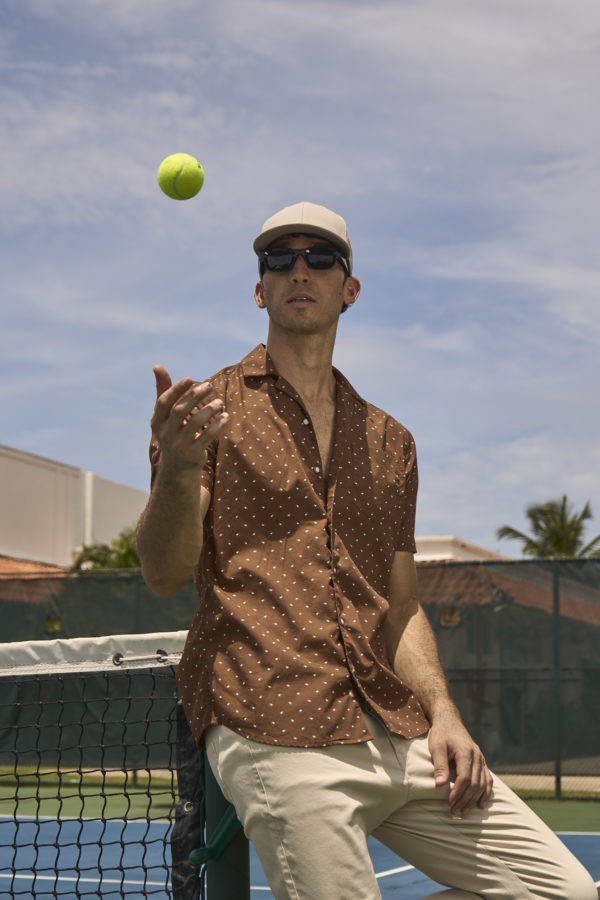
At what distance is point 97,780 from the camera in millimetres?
12328

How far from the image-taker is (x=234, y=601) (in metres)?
2.37

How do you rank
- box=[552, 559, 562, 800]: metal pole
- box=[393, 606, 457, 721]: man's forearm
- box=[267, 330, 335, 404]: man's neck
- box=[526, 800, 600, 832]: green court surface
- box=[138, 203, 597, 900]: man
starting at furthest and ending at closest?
box=[552, 559, 562, 800]: metal pole → box=[526, 800, 600, 832]: green court surface → box=[267, 330, 335, 404]: man's neck → box=[393, 606, 457, 721]: man's forearm → box=[138, 203, 597, 900]: man

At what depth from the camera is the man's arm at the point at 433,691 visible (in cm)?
245

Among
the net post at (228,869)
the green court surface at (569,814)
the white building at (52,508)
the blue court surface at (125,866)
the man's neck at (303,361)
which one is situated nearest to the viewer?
the man's neck at (303,361)

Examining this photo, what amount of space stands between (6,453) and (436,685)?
35.4 m

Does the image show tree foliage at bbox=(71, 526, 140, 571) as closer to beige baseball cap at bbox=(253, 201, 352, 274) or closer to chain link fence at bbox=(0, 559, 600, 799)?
chain link fence at bbox=(0, 559, 600, 799)

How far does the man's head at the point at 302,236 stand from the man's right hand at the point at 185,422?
2.22 feet

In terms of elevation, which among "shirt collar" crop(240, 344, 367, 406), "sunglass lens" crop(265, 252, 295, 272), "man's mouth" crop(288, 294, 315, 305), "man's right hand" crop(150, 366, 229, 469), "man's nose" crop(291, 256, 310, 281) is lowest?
"man's right hand" crop(150, 366, 229, 469)

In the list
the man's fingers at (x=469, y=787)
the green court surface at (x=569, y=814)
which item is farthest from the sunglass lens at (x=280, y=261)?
the green court surface at (x=569, y=814)

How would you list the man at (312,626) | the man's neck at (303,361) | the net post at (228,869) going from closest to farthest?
the man at (312,626) → the man's neck at (303,361) → the net post at (228,869)

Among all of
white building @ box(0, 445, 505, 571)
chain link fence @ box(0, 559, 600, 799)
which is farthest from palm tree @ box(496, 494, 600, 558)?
chain link fence @ box(0, 559, 600, 799)

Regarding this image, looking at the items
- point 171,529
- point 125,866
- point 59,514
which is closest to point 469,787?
point 171,529

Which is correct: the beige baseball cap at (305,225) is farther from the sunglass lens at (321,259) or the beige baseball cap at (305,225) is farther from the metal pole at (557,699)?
the metal pole at (557,699)

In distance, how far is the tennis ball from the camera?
11.6 ft
